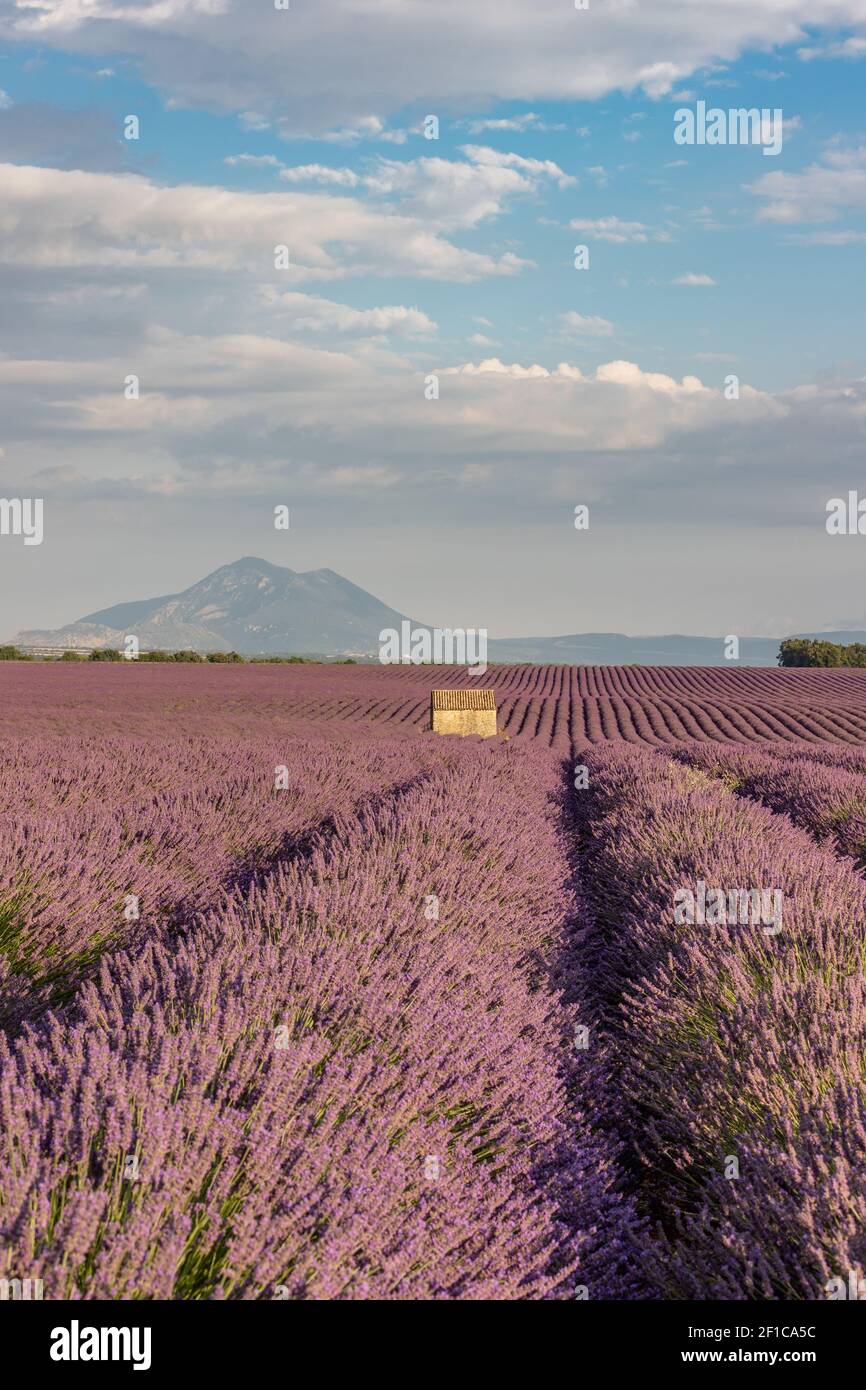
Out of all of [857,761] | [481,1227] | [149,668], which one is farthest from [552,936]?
[149,668]

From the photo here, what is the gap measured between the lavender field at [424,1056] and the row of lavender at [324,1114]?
10 millimetres

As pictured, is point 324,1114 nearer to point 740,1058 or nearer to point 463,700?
point 740,1058

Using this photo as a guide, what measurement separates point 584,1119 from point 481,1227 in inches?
43.8

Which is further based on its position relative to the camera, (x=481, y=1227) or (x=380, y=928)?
(x=380, y=928)

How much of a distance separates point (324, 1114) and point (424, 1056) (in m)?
0.41

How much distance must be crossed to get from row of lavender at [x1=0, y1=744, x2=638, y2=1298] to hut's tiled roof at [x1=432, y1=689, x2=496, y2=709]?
1727cm

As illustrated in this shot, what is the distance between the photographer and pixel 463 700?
21969mm

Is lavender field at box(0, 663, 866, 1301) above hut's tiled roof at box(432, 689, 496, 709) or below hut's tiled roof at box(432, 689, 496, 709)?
below

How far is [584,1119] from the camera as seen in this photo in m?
3.10

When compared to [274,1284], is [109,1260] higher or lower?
higher

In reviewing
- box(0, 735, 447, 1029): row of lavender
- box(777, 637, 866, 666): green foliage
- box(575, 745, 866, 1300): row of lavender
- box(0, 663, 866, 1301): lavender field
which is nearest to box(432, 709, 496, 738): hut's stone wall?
box(0, 735, 447, 1029): row of lavender

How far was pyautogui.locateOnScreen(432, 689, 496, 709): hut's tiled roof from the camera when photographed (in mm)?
21578

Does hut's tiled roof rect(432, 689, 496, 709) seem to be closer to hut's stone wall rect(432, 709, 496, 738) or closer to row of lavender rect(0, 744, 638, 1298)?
hut's stone wall rect(432, 709, 496, 738)

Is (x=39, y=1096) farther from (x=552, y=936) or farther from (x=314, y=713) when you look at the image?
(x=314, y=713)
